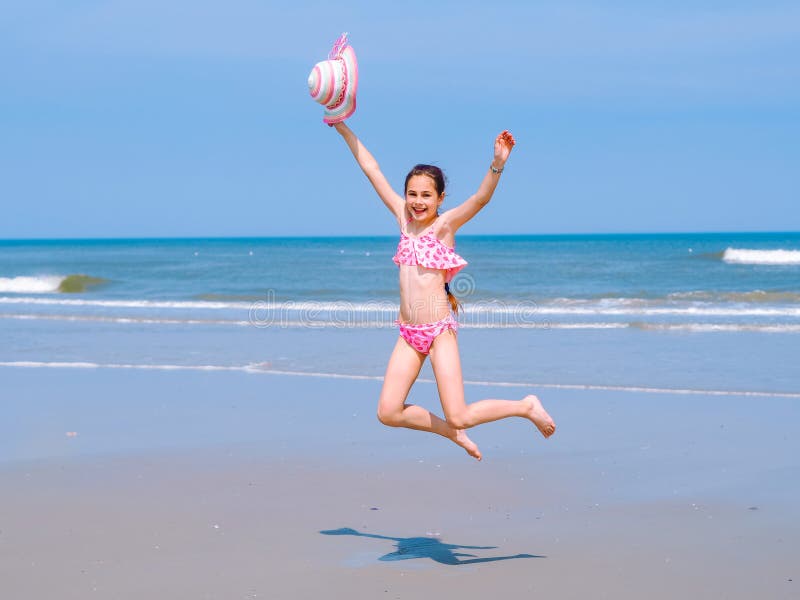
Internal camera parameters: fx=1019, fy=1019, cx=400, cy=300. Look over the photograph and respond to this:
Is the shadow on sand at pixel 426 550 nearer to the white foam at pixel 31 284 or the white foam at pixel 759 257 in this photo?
the white foam at pixel 31 284

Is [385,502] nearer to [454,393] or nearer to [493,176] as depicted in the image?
[454,393]

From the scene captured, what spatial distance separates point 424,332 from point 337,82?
1.57m

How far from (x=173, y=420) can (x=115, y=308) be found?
56.9 feet

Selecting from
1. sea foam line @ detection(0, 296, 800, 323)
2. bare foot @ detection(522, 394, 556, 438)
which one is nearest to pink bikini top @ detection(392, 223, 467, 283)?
bare foot @ detection(522, 394, 556, 438)

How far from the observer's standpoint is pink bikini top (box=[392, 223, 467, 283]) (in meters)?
5.82

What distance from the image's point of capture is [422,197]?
5.78 metres

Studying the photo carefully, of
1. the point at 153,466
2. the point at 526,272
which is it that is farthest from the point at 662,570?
the point at 526,272

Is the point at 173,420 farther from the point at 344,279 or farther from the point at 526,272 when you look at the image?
the point at 526,272

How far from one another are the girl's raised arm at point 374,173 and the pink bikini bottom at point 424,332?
0.63 metres

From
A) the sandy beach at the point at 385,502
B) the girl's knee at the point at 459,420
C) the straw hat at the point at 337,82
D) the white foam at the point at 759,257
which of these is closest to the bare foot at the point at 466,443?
the girl's knee at the point at 459,420

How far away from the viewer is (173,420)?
372 inches

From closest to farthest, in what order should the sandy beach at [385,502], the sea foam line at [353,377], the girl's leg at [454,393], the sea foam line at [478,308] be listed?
the sandy beach at [385,502]
the girl's leg at [454,393]
the sea foam line at [353,377]
the sea foam line at [478,308]

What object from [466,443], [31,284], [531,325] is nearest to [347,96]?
[466,443]

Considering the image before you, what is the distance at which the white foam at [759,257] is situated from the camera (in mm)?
51531
